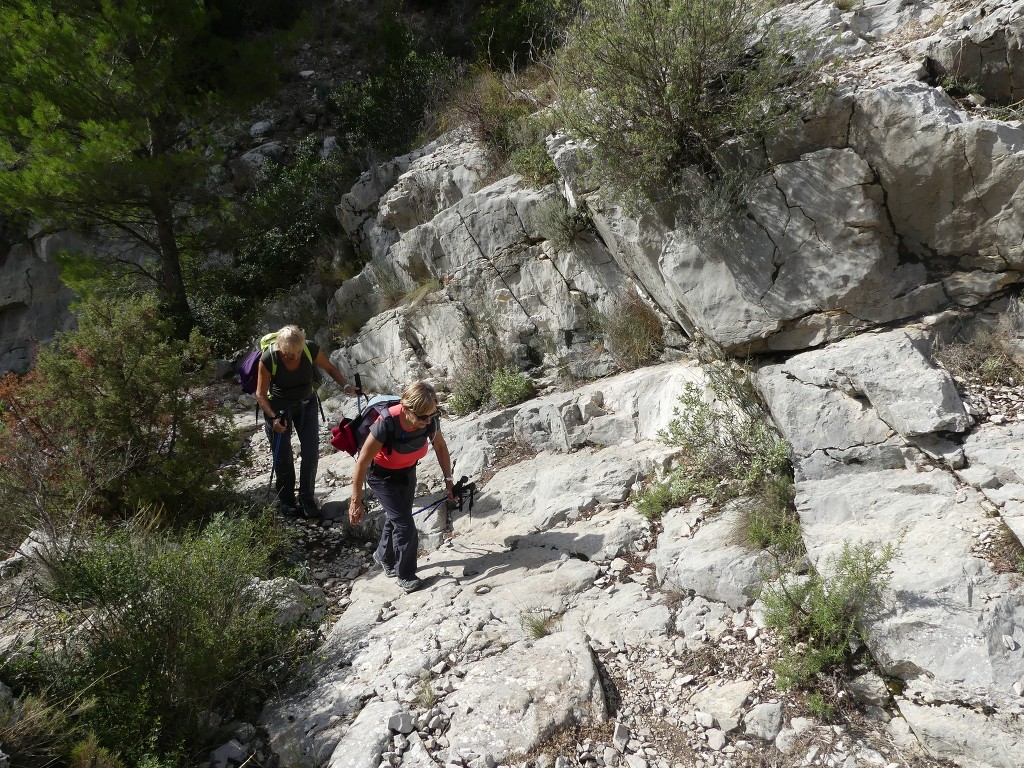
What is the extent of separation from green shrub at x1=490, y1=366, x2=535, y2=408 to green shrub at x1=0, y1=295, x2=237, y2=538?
300 cm

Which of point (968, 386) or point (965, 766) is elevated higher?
point (968, 386)

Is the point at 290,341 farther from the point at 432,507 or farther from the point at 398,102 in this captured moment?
the point at 398,102

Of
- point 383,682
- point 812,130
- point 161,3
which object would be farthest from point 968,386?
point 161,3

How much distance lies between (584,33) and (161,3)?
311 inches

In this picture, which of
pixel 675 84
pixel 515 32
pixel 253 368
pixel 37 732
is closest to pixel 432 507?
pixel 253 368

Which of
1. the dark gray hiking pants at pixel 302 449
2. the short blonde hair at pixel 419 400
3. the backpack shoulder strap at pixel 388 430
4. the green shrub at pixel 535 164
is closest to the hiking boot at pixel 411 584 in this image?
the backpack shoulder strap at pixel 388 430

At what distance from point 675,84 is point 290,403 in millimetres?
4553

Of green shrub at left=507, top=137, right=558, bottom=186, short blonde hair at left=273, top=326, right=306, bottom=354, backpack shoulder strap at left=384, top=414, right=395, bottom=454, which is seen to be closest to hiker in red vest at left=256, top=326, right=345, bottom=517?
short blonde hair at left=273, top=326, right=306, bottom=354

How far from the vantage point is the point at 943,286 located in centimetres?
478

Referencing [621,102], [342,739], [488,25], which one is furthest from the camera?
[488,25]

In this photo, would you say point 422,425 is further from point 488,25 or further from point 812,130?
point 488,25

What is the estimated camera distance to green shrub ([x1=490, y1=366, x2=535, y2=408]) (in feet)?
22.9

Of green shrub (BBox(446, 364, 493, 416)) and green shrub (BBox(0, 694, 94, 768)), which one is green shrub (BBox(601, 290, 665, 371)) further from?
green shrub (BBox(0, 694, 94, 768))

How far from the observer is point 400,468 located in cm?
454
